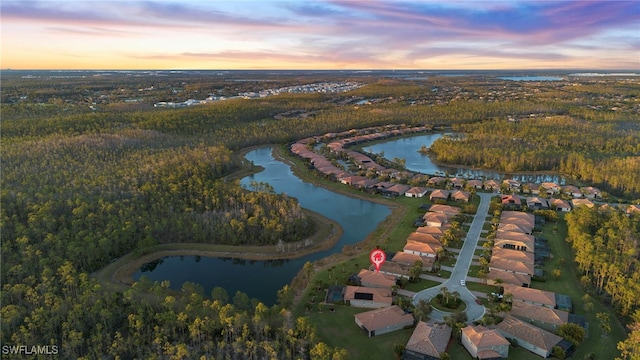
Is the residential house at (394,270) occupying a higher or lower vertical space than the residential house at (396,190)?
lower

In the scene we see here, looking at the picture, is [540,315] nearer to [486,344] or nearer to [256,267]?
[486,344]

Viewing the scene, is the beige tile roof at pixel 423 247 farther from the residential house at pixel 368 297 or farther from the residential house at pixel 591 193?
the residential house at pixel 591 193

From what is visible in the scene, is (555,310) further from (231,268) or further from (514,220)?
(231,268)

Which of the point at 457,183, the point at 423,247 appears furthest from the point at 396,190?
the point at 423,247

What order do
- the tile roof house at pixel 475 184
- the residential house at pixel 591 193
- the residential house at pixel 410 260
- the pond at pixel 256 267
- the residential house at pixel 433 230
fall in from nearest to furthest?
the residential house at pixel 410 260, the pond at pixel 256 267, the residential house at pixel 433 230, the residential house at pixel 591 193, the tile roof house at pixel 475 184

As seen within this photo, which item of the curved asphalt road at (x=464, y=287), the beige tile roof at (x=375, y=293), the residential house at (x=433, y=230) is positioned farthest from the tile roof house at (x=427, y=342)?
the residential house at (x=433, y=230)

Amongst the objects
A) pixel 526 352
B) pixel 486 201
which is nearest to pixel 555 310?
pixel 526 352
